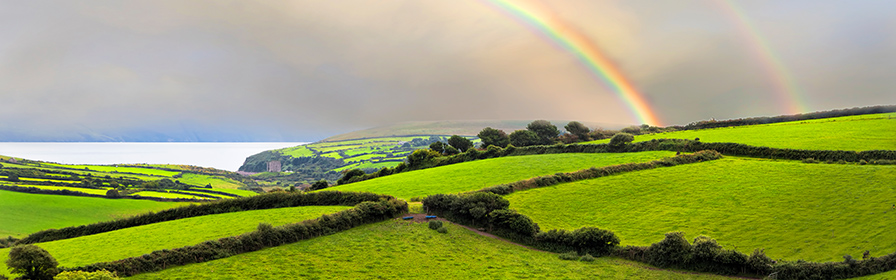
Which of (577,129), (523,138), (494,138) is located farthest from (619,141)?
(494,138)

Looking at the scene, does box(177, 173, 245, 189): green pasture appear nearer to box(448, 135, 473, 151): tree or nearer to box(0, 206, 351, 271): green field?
box(448, 135, 473, 151): tree

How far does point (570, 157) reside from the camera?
5672 cm

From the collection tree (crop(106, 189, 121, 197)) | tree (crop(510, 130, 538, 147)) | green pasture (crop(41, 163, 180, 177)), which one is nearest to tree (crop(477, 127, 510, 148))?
tree (crop(510, 130, 538, 147))

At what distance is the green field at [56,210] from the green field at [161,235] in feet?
94.0

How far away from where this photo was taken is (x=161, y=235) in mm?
28688

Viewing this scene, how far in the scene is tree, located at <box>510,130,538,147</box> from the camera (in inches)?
3671

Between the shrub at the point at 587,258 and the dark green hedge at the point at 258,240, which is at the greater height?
the dark green hedge at the point at 258,240

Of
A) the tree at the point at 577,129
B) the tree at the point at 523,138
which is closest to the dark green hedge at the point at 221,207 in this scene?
the tree at the point at 523,138

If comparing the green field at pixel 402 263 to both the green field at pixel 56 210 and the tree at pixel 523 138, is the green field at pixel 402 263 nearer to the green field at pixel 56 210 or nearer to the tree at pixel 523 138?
the green field at pixel 56 210

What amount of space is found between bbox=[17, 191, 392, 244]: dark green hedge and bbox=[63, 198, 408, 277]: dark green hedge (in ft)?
10.9

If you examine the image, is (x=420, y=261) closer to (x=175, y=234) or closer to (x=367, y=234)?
(x=367, y=234)

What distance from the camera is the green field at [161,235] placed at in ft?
80.6

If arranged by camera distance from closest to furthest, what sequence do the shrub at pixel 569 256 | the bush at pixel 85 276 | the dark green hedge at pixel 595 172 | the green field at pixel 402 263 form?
the bush at pixel 85 276, the green field at pixel 402 263, the shrub at pixel 569 256, the dark green hedge at pixel 595 172

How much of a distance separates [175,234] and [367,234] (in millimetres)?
12300
